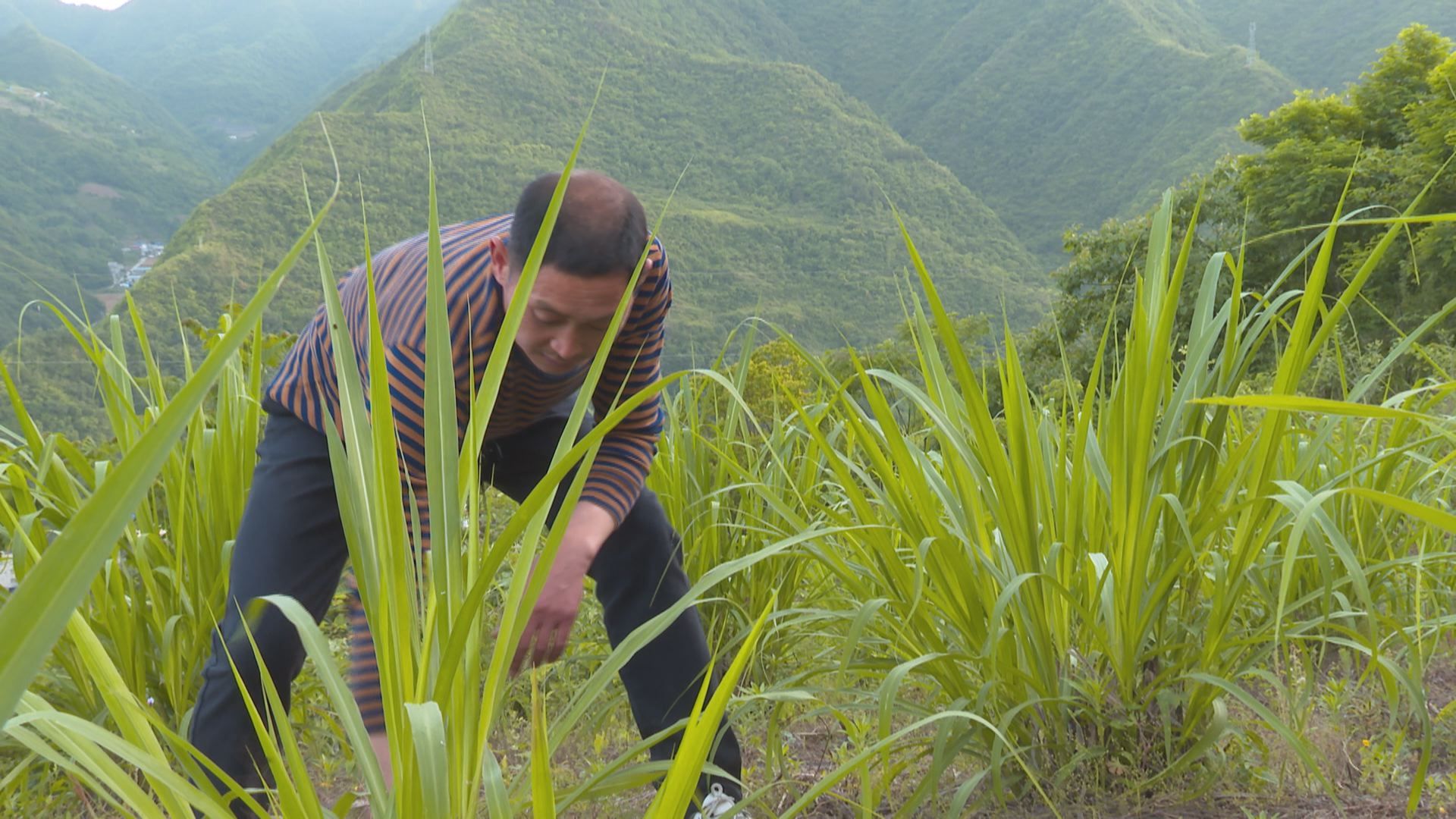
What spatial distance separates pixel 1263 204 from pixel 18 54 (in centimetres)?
12608

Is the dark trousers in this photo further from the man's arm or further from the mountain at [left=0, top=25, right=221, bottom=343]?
the mountain at [left=0, top=25, right=221, bottom=343]

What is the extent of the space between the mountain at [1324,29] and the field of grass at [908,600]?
84.5m

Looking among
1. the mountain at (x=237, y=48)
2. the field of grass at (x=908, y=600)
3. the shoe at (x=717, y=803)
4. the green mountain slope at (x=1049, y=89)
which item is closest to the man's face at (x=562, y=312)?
the field of grass at (x=908, y=600)

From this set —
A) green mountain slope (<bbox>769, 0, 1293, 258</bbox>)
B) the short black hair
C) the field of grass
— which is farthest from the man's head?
green mountain slope (<bbox>769, 0, 1293, 258</bbox>)

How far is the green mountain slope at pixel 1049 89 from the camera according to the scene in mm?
70375

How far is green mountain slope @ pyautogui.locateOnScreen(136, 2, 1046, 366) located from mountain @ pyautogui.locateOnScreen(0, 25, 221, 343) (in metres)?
13.6

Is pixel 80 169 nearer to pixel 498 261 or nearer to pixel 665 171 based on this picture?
pixel 665 171

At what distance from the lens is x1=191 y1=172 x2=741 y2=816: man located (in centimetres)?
131

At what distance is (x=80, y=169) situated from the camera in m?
82.4

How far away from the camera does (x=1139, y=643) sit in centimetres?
129

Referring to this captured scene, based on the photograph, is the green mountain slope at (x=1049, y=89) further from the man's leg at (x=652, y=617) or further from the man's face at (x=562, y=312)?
the man's face at (x=562, y=312)

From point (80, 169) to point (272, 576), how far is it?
9700cm

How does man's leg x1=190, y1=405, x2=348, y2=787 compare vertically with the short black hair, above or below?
below

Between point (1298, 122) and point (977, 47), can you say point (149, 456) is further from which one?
point (977, 47)
